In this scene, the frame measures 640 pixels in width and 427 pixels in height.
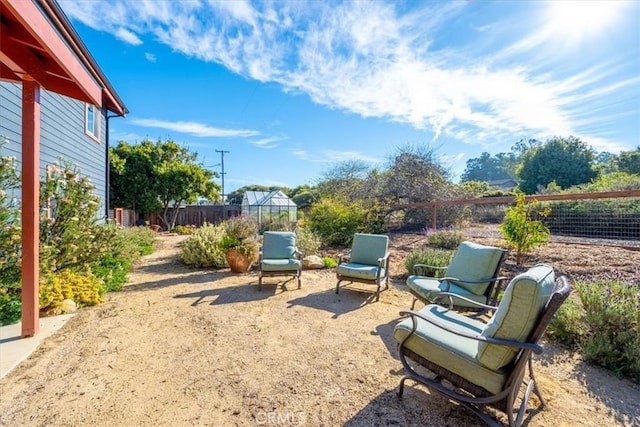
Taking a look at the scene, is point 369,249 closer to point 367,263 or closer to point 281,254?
point 367,263

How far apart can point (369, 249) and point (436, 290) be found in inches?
67.7

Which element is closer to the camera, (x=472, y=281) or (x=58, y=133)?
(x=472, y=281)

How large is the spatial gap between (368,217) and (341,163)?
24.0 feet

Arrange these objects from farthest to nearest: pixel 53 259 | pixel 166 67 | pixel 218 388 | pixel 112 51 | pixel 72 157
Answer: pixel 166 67 → pixel 112 51 → pixel 72 157 → pixel 53 259 → pixel 218 388

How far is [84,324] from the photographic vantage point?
341 centimetres

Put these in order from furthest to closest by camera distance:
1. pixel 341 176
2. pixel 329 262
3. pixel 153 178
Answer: pixel 153 178 → pixel 341 176 → pixel 329 262

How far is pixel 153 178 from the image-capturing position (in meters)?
16.2

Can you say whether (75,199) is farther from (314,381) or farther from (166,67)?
(166,67)

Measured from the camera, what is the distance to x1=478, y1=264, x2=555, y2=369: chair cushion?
1.62m

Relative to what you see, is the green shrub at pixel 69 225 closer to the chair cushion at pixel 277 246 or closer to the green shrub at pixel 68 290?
the green shrub at pixel 68 290

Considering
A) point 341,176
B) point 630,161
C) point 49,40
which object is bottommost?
point 49,40

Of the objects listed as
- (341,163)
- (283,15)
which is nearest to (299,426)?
(283,15)

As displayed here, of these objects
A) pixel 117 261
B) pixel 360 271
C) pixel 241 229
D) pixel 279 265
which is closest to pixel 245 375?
pixel 360 271

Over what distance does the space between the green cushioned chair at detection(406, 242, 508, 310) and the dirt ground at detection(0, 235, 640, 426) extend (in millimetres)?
605
